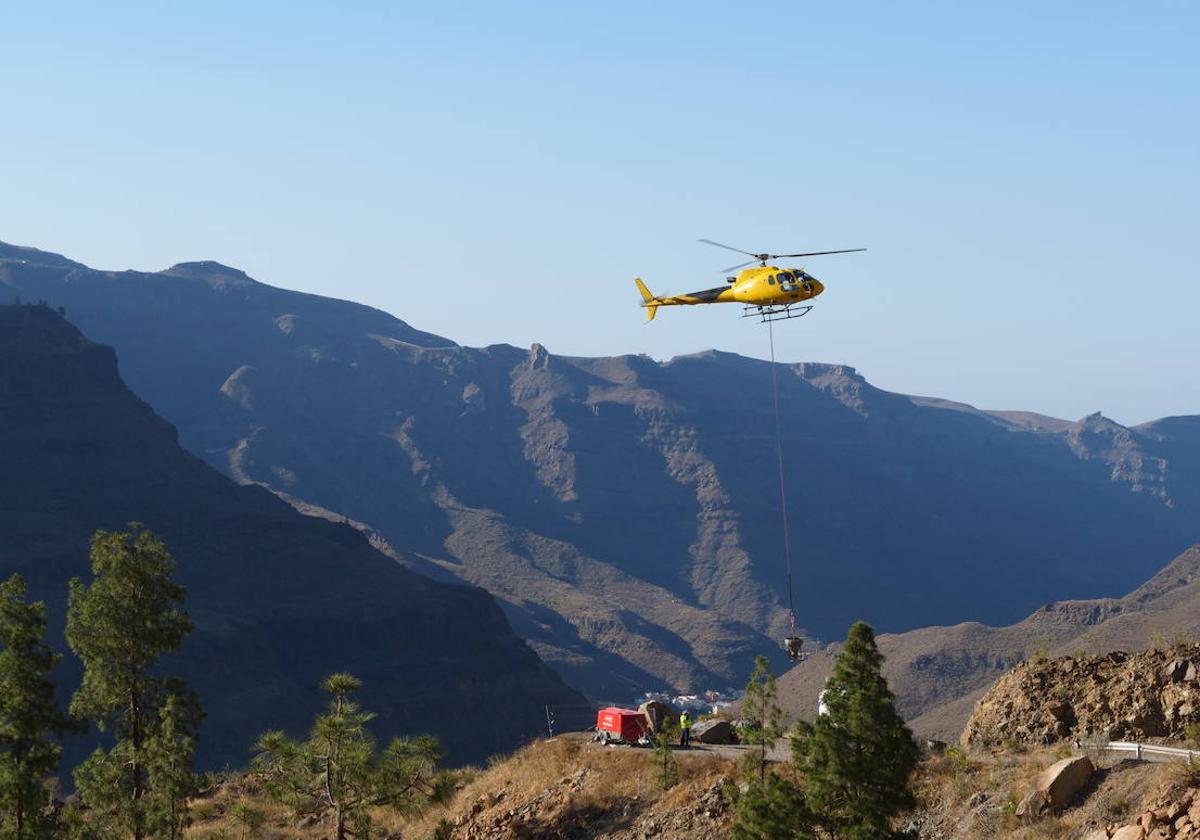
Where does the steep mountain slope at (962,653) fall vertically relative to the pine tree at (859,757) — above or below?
below

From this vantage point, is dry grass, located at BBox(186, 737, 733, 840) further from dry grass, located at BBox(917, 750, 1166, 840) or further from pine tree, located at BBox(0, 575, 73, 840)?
dry grass, located at BBox(917, 750, 1166, 840)

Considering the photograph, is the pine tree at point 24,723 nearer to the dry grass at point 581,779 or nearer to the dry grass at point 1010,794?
the dry grass at point 581,779

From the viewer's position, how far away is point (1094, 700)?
37875mm

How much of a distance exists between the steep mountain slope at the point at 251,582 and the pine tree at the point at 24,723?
10944 centimetres

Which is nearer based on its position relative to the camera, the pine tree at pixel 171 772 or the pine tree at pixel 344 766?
the pine tree at pixel 344 766

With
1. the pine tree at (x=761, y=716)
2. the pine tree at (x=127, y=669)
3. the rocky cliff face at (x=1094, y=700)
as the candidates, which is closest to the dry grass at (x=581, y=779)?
the pine tree at (x=761, y=716)

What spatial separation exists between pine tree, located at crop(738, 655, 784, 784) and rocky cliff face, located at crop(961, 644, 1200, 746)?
522 centimetres

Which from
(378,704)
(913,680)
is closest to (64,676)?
(378,704)

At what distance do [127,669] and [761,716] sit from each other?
14992mm

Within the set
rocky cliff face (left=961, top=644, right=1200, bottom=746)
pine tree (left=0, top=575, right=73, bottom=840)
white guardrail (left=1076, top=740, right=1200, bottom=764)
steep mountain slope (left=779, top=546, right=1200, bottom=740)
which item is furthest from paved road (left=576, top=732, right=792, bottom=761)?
steep mountain slope (left=779, top=546, right=1200, bottom=740)

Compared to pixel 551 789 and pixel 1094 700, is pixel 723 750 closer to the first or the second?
pixel 551 789

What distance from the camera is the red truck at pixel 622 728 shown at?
44.6 m

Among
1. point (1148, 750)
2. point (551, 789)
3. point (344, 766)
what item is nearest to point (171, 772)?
point (344, 766)

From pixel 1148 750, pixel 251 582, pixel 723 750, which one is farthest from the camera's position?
pixel 251 582
